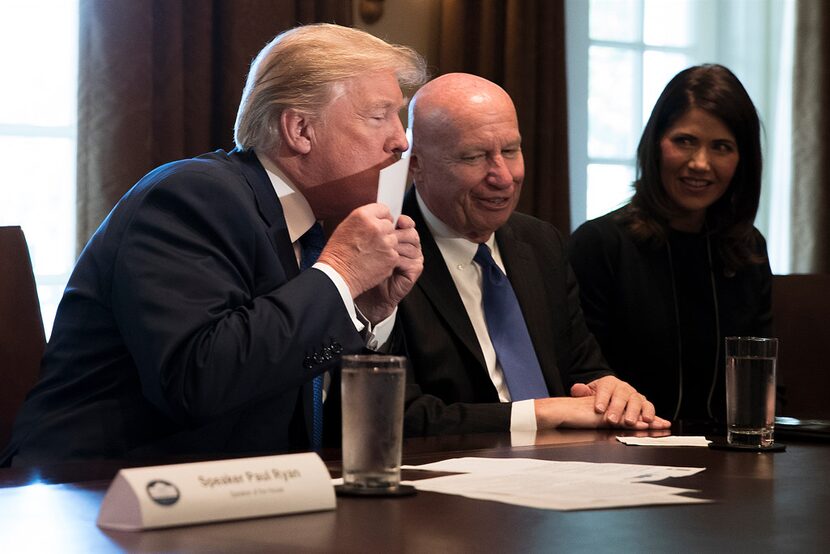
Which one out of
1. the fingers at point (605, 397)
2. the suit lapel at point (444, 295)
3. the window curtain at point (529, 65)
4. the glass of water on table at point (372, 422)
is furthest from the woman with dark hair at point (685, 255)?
the glass of water on table at point (372, 422)

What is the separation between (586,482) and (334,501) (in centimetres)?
35

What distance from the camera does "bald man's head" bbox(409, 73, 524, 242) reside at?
109 inches

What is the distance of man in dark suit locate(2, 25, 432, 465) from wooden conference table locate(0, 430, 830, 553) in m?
0.39

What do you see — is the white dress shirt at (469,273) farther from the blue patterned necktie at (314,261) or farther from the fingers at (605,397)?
the blue patterned necktie at (314,261)

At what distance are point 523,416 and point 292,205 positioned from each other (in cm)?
60

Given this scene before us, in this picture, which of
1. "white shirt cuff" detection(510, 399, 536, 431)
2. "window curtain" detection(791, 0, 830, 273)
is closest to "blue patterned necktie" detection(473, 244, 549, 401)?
"white shirt cuff" detection(510, 399, 536, 431)

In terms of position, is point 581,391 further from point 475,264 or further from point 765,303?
point 765,303

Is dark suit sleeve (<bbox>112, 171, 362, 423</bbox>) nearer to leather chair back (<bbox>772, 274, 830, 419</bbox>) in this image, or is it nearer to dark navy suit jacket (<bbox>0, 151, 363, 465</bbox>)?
dark navy suit jacket (<bbox>0, 151, 363, 465</bbox>)

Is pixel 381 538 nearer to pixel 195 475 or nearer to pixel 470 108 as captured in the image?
pixel 195 475

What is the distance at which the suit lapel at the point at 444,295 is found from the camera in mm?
2559

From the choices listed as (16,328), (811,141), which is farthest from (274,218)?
(811,141)

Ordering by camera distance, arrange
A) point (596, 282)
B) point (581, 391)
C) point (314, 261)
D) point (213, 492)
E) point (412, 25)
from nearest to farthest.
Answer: point (213, 492)
point (314, 261)
point (581, 391)
point (596, 282)
point (412, 25)

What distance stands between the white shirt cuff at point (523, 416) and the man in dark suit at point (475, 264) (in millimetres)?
195

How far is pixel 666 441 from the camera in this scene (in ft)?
6.17
